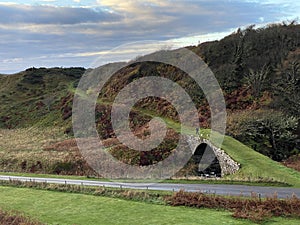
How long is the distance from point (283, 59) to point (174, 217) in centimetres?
4643

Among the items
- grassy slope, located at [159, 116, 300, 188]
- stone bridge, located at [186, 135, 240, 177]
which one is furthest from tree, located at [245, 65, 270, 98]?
grassy slope, located at [159, 116, 300, 188]

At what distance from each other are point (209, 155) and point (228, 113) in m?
15.5

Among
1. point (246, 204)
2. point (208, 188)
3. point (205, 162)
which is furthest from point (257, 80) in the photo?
point (246, 204)

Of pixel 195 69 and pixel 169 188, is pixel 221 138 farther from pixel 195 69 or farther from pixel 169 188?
pixel 195 69

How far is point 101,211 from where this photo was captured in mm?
24547

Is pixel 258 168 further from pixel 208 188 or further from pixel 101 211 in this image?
pixel 101 211

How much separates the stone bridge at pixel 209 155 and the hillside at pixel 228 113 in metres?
0.79

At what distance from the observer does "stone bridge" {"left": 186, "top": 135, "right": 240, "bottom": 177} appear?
109ft

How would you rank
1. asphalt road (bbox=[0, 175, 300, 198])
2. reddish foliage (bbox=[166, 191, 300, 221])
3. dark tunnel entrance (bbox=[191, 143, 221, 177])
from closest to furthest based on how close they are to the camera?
1. reddish foliage (bbox=[166, 191, 300, 221])
2. asphalt road (bbox=[0, 175, 300, 198])
3. dark tunnel entrance (bbox=[191, 143, 221, 177])

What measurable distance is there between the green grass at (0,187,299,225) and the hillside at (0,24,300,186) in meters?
8.81

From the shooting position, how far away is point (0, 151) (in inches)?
2186

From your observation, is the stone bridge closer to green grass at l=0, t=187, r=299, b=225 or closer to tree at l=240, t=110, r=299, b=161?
tree at l=240, t=110, r=299, b=161

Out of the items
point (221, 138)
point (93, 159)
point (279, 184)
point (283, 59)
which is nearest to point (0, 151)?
point (93, 159)

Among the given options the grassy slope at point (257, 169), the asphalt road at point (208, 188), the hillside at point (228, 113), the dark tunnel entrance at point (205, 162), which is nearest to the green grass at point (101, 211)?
the asphalt road at point (208, 188)
